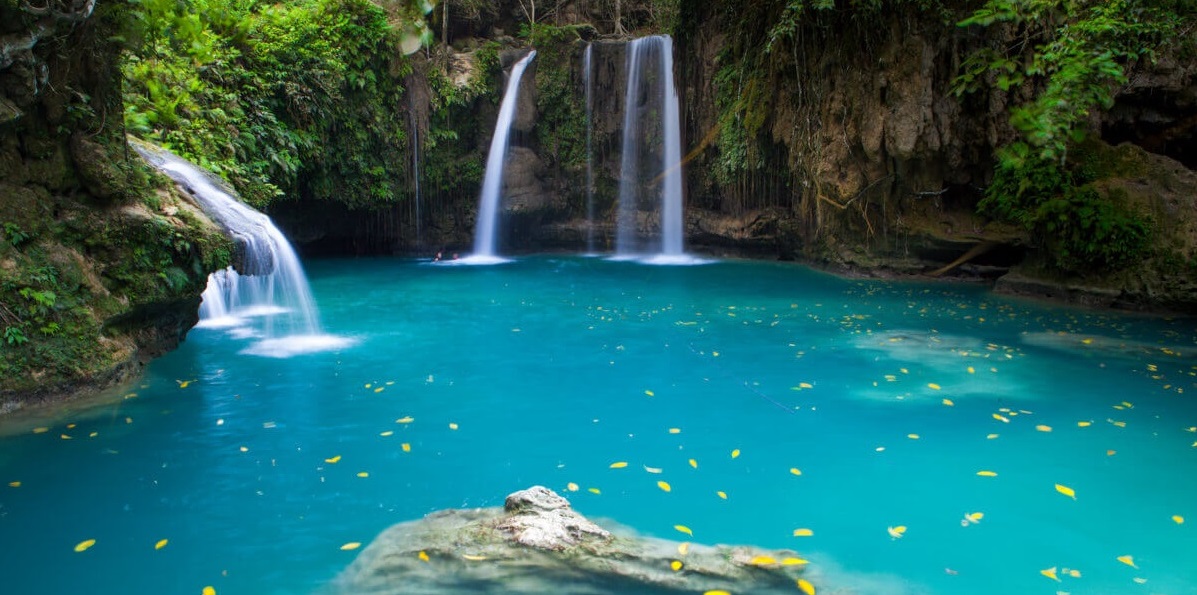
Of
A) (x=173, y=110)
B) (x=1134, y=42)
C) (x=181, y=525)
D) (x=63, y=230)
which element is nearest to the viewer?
(x=181, y=525)

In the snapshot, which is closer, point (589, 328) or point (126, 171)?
point (126, 171)

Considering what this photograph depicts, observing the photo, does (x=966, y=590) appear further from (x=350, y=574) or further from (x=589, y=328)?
(x=589, y=328)

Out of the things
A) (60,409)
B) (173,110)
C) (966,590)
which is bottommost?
(966,590)

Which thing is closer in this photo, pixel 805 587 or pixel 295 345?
pixel 805 587

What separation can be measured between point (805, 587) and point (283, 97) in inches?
629

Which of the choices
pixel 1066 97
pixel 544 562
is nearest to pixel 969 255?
pixel 1066 97

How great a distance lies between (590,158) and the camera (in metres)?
21.8

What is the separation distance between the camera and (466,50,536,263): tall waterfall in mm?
21219

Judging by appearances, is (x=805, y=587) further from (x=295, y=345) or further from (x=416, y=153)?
(x=416, y=153)

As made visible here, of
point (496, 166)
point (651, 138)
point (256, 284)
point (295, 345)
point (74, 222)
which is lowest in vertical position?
point (295, 345)

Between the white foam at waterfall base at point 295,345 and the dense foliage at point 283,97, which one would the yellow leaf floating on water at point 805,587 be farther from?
the dense foliage at point 283,97

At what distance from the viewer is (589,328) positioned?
11.1m

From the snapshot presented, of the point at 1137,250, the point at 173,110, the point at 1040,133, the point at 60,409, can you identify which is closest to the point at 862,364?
the point at 1040,133

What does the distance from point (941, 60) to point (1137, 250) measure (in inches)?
182
